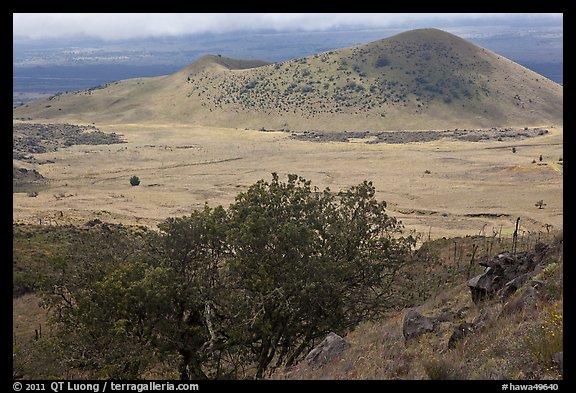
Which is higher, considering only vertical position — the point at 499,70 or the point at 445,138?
the point at 499,70

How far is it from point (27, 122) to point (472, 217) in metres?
108

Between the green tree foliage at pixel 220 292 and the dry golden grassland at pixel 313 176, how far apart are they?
23775 millimetres

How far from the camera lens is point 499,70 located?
143 metres

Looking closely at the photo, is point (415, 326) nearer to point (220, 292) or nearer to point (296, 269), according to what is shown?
point (296, 269)

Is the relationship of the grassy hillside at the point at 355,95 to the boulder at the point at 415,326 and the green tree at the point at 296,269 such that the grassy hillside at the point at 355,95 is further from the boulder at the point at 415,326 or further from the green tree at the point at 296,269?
the boulder at the point at 415,326

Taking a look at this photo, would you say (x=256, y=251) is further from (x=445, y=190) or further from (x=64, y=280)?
(x=445, y=190)

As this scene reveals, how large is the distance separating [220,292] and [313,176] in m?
50.7

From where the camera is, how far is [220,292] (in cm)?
1311

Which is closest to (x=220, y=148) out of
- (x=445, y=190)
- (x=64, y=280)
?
(x=445, y=190)

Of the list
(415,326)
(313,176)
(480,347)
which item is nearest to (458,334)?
(480,347)

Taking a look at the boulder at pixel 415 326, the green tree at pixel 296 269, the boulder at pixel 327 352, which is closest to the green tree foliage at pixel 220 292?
the green tree at pixel 296 269

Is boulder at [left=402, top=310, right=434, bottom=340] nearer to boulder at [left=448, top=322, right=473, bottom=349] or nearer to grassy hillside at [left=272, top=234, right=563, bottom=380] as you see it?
grassy hillside at [left=272, top=234, right=563, bottom=380]
